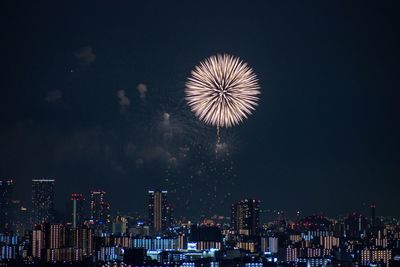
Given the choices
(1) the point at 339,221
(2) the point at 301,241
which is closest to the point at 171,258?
(2) the point at 301,241

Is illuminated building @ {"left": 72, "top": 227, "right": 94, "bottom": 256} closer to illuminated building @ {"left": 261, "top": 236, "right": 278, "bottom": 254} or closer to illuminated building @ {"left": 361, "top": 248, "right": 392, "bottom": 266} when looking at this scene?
illuminated building @ {"left": 261, "top": 236, "right": 278, "bottom": 254}

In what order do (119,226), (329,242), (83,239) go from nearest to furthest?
(83,239) < (329,242) < (119,226)

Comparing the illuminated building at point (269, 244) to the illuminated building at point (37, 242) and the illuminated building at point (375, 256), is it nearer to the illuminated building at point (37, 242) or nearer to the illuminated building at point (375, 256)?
the illuminated building at point (375, 256)

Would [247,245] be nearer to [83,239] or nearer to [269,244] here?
[269,244]

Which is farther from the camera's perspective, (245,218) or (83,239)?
(245,218)

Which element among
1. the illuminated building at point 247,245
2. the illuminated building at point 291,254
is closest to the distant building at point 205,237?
the illuminated building at point 247,245

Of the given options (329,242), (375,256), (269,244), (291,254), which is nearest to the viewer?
(375,256)

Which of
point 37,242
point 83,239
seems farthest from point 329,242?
point 37,242
